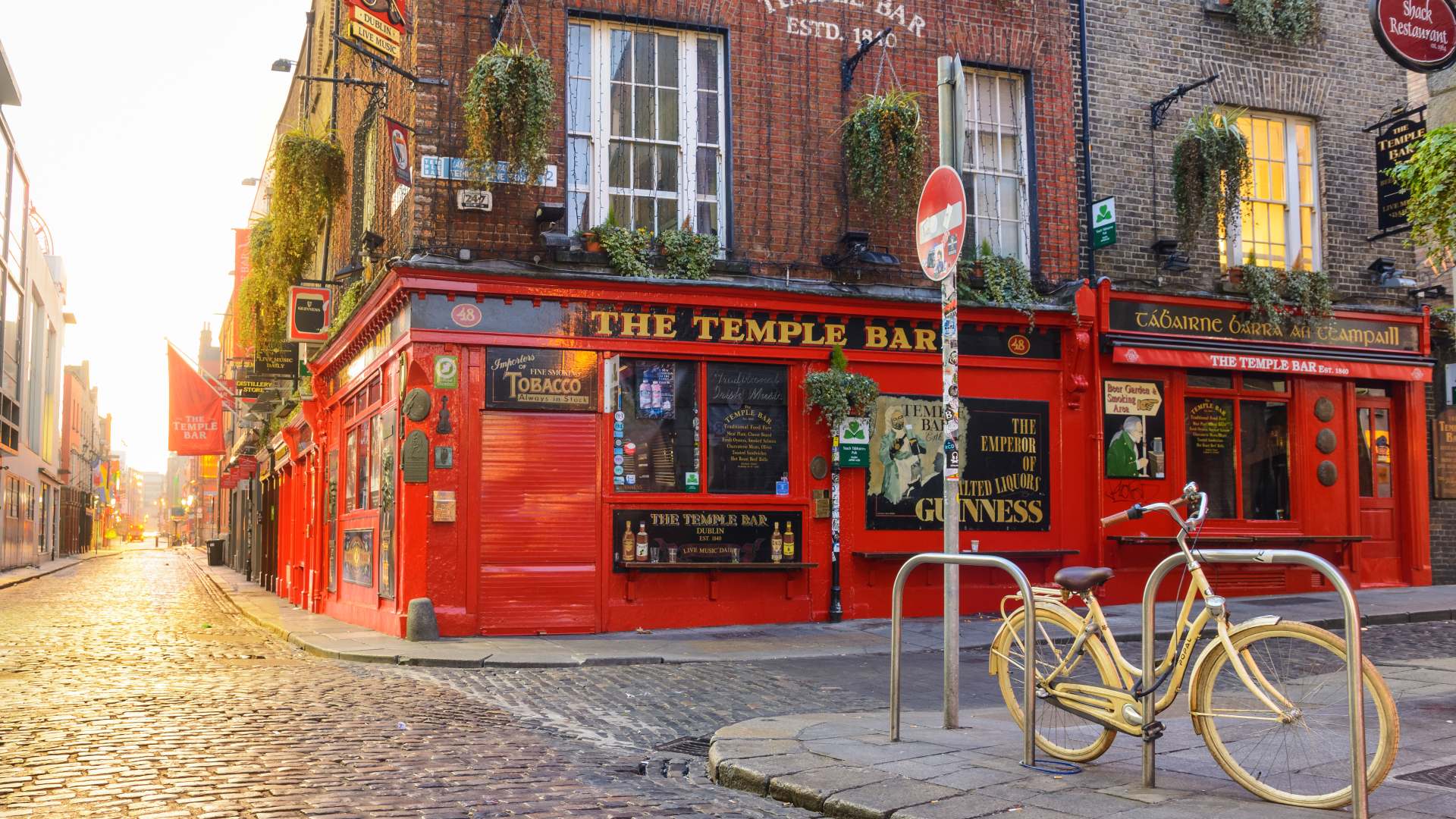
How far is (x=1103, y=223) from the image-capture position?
1546 centimetres

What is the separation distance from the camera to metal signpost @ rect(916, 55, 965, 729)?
695 cm

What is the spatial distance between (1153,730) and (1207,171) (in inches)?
475

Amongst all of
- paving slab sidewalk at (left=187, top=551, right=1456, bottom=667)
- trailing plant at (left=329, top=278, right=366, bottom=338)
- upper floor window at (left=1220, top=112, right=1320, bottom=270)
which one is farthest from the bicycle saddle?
upper floor window at (left=1220, top=112, right=1320, bottom=270)

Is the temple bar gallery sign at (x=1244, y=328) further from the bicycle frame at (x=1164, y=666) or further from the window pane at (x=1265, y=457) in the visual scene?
the bicycle frame at (x=1164, y=666)

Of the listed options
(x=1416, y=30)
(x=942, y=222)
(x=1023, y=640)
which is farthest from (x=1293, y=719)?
(x=1416, y=30)

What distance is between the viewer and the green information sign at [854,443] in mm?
14281

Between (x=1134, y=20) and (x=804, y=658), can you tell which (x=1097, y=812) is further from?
(x=1134, y=20)

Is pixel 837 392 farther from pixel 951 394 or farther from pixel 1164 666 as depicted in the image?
pixel 1164 666

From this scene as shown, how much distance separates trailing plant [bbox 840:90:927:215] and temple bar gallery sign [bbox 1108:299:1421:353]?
3.34 m

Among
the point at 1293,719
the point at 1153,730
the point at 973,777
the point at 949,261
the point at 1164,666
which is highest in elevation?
the point at 949,261

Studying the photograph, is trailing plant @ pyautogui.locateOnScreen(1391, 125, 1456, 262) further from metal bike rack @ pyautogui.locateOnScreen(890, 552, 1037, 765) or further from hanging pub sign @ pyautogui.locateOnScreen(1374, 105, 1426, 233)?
hanging pub sign @ pyautogui.locateOnScreen(1374, 105, 1426, 233)

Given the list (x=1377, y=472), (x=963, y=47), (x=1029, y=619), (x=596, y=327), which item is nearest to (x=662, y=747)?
(x=1029, y=619)

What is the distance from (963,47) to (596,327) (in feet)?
20.1

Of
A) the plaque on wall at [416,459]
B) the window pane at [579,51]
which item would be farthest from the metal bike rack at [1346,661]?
the window pane at [579,51]
